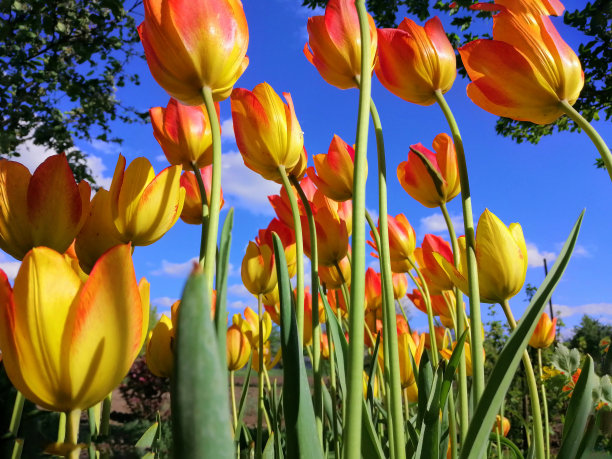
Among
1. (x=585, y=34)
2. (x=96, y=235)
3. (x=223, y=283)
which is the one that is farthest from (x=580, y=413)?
(x=585, y=34)

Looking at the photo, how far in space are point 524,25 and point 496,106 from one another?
0.09 m

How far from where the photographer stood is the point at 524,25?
1.84ft

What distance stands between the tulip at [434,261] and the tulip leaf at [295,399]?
579 millimetres

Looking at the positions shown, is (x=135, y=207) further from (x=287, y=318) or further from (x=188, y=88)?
(x=287, y=318)

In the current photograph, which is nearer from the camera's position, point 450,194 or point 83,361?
point 83,361

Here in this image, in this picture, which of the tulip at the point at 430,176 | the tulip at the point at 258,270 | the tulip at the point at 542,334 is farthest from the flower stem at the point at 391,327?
the tulip at the point at 542,334

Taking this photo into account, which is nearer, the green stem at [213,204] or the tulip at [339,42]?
the green stem at [213,204]

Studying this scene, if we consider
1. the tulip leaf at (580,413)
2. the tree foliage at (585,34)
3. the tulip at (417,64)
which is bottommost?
the tulip leaf at (580,413)

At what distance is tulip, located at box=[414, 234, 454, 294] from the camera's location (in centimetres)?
103

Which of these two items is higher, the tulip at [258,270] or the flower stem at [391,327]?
the tulip at [258,270]

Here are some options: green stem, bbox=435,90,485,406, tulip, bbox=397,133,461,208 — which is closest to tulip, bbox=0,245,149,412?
green stem, bbox=435,90,485,406

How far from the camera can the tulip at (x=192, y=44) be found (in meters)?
0.51

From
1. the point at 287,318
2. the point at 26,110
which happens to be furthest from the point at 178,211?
the point at 26,110

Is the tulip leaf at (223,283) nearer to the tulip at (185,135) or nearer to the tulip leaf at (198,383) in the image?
the tulip leaf at (198,383)
